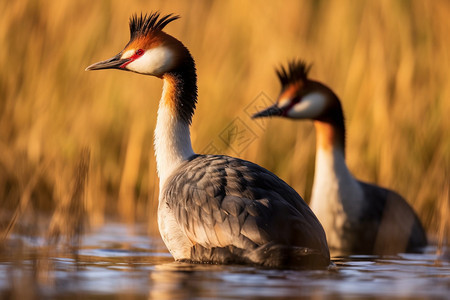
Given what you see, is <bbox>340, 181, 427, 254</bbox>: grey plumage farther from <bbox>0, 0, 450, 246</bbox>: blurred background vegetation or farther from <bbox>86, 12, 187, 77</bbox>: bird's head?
<bbox>86, 12, 187, 77</bbox>: bird's head

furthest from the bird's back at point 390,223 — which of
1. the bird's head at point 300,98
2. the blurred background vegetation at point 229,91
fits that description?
the bird's head at point 300,98

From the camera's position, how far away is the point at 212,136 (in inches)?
360

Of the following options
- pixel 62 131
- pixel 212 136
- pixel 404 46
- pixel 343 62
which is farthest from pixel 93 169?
pixel 404 46

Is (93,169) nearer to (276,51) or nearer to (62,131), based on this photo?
(62,131)

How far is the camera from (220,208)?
5664 millimetres

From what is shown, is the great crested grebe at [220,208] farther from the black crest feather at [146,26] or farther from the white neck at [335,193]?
the white neck at [335,193]

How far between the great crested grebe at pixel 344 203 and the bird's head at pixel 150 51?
1.60m

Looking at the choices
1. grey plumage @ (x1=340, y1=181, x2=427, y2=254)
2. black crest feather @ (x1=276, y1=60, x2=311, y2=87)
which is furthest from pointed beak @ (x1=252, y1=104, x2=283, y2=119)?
grey plumage @ (x1=340, y1=181, x2=427, y2=254)

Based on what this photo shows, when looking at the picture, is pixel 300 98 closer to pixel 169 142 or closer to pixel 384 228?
pixel 384 228

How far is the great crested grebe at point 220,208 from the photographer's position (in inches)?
213

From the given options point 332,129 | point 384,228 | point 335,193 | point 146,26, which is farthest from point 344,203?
point 146,26

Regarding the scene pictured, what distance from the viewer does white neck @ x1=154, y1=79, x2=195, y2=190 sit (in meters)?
6.68

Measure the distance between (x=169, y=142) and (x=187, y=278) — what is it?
1.88 m

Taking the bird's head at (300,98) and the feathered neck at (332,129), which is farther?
the bird's head at (300,98)
